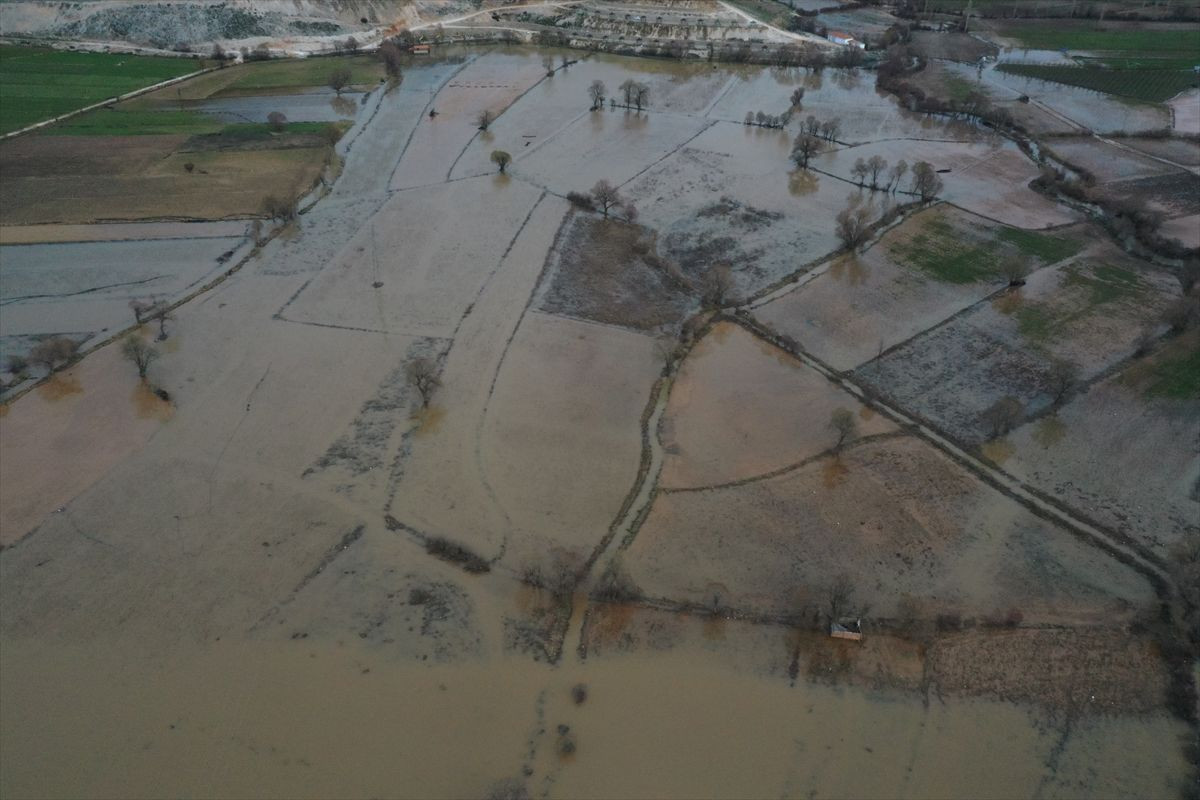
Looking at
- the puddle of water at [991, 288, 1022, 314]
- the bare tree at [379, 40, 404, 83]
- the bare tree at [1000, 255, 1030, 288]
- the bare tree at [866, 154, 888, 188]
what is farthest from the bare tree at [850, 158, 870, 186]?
the bare tree at [379, 40, 404, 83]

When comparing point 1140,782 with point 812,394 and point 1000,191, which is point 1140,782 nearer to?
point 812,394

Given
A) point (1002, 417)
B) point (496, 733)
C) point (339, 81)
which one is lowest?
point (496, 733)

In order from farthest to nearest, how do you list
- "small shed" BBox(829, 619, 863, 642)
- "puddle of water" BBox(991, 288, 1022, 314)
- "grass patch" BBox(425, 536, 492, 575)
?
"puddle of water" BBox(991, 288, 1022, 314) < "grass patch" BBox(425, 536, 492, 575) < "small shed" BBox(829, 619, 863, 642)

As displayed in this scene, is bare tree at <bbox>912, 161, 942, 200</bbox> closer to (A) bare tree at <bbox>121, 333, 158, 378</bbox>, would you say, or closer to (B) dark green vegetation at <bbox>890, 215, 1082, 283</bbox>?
(B) dark green vegetation at <bbox>890, 215, 1082, 283</bbox>

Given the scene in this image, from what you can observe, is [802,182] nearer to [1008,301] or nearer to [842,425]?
[1008,301]

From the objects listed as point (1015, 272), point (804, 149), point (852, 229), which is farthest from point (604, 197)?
point (1015, 272)

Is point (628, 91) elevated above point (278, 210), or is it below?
above
